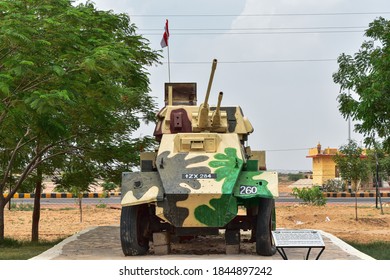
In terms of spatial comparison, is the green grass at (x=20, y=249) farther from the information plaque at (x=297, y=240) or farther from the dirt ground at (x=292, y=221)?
the information plaque at (x=297, y=240)

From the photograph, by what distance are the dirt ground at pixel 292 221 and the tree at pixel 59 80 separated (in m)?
4.89

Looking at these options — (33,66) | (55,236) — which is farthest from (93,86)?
(55,236)

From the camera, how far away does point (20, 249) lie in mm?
15875

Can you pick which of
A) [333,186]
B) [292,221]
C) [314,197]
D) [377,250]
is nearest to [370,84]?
[377,250]

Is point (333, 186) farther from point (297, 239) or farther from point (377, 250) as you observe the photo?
point (297, 239)

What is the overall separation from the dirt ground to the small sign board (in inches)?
330

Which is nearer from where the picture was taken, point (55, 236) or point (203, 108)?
point (203, 108)

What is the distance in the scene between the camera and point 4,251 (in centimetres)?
1538

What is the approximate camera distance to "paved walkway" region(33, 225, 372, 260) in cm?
1210

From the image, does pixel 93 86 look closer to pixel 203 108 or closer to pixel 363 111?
pixel 203 108

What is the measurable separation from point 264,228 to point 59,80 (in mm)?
4050

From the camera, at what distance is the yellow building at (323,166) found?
47838 millimetres

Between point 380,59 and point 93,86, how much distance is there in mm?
5685

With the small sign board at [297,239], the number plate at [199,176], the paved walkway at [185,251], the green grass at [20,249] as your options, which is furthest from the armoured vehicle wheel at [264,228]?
the green grass at [20,249]
